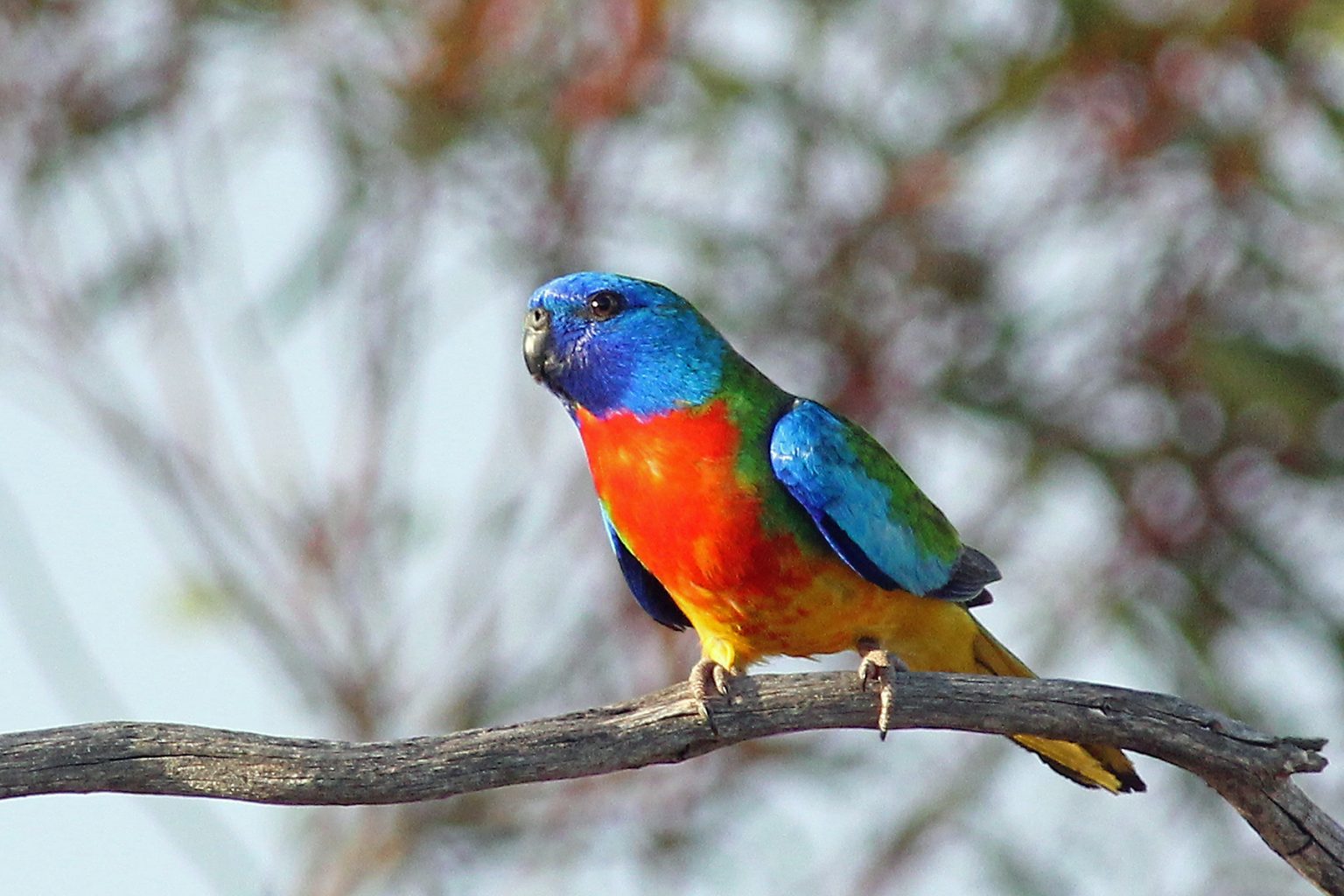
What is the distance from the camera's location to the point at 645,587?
5.71 meters

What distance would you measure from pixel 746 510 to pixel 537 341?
0.89m

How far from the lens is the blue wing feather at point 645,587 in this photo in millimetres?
5649

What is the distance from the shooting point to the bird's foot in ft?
15.0

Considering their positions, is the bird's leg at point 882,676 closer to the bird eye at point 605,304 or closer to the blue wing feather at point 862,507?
the blue wing feather at point 862,507

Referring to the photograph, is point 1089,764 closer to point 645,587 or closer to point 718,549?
point 718,549

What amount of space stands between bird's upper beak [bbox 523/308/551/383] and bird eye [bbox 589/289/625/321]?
0.13 metres

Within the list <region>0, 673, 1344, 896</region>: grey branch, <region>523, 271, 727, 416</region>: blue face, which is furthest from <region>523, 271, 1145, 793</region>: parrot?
<region>0, 673, 1344, 896</region>: grey branch

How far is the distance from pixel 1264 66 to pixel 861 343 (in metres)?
1.99

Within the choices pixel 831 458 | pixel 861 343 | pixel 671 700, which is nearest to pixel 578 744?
pixel 671 700

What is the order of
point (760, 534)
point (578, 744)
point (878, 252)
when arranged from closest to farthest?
point (578, 744), point (760, 534), point (878, 252)

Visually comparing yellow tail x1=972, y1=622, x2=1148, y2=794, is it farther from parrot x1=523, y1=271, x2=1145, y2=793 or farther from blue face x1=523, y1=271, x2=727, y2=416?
blue face x1=523, y1=271, x2=727, y2=416

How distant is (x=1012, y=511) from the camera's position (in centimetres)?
850

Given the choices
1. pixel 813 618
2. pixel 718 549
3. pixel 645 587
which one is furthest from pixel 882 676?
pixel 645 587

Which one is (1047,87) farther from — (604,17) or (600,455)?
(600,455)
